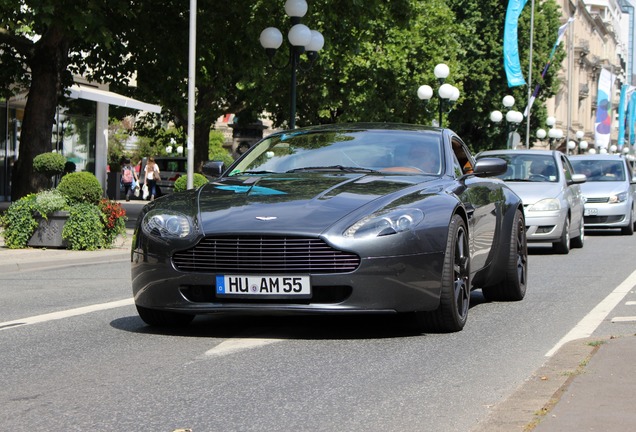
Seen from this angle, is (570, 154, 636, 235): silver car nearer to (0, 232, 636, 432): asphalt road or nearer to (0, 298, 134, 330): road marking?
(0, 232, 636, 432): asphalt road

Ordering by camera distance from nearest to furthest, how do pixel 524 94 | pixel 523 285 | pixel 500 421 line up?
pixel 500 421
pixel 523 285
pixel 524 94

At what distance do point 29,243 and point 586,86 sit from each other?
106 m

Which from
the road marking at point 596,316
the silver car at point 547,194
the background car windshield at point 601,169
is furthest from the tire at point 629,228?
the road marking at point 596,316

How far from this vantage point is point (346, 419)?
539 centimetres

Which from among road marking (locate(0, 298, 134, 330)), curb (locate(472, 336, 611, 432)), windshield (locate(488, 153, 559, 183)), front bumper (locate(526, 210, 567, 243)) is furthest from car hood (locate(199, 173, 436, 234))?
windshield (locate(488, 153, 559, 183))

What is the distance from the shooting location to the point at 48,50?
2464 centimetres

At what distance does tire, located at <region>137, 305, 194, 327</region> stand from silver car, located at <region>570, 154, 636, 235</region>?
18.3m

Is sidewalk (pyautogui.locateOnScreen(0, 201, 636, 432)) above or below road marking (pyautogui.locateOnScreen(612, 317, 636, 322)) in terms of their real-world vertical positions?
above

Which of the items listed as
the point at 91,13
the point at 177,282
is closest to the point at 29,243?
the point at 91,13

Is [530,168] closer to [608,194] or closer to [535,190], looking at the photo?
[535,190]

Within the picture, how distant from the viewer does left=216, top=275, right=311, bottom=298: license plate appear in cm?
757

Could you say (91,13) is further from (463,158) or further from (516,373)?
(516,373)

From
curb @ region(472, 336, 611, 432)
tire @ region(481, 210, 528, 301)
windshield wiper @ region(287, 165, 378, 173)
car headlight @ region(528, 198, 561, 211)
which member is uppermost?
windshield wiper @ region(287, 165, 378, 173)

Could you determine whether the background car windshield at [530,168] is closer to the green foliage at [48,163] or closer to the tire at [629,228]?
the tire at [629,228]
